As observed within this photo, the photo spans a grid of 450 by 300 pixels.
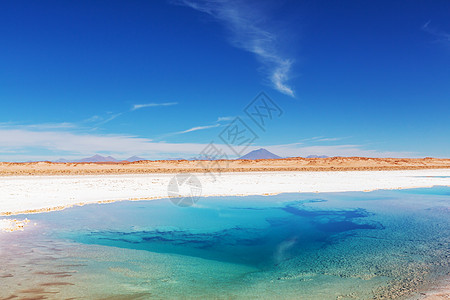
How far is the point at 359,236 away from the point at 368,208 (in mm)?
5332

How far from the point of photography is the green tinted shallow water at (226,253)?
5312 millimetres

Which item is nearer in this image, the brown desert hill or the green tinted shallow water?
the green tinted shallow water

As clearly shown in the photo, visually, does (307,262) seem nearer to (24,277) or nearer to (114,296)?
(114,296)

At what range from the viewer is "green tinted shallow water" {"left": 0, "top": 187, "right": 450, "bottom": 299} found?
5.31 metres

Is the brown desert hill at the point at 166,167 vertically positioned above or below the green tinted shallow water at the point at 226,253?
above

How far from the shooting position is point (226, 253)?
25.0ft

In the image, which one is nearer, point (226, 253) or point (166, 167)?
point (226, 253)

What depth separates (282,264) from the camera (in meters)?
6.71

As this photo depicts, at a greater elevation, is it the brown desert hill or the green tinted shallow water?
the brown desert hill

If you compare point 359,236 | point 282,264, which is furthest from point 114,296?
point 359,236

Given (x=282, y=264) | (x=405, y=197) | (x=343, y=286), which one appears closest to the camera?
(x=343, y=286)

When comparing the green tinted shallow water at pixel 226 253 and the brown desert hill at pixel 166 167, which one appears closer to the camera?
the green tinted shallow water at pixel 226 253

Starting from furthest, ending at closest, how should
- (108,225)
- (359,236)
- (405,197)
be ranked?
(405,197)
(108,225)
(359,236)

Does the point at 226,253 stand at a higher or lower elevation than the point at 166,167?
lower
